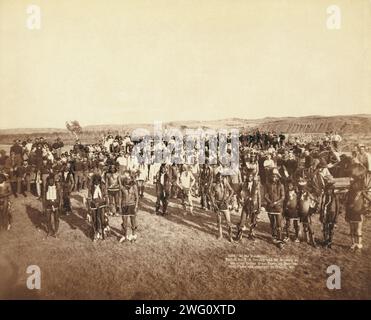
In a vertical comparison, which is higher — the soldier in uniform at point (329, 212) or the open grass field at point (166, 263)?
the soldier in uniform at point (329, 212)

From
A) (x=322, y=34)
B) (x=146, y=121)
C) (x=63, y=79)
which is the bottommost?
(x=146, y=121)

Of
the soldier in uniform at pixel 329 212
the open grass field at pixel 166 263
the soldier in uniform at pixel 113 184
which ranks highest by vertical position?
the soldier in uniform at pixel 113 184

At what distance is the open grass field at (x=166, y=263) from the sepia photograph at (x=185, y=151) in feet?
0.09

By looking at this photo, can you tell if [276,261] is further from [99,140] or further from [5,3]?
[5,3]

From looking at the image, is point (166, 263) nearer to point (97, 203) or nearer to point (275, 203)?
point (97, 203)

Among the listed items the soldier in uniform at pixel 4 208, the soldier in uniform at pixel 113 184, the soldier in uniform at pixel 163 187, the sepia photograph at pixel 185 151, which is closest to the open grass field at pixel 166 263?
the sepia photograph at pixel 185 151

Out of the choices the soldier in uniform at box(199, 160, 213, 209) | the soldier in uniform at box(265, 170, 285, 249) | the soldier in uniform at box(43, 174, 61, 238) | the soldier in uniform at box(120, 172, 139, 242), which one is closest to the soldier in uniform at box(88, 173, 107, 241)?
the soldier in uniform at box(120, 172, 139, 242)

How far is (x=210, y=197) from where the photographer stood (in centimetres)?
656

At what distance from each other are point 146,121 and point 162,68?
1113mm

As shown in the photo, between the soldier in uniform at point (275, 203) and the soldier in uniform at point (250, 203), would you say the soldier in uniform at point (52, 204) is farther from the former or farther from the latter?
the soldier in uniform at point (275, 203)

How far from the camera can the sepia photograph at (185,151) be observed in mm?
6219

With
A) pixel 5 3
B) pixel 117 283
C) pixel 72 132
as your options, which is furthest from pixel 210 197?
pixel 5 3

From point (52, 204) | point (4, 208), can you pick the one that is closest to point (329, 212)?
point (52, 204)
